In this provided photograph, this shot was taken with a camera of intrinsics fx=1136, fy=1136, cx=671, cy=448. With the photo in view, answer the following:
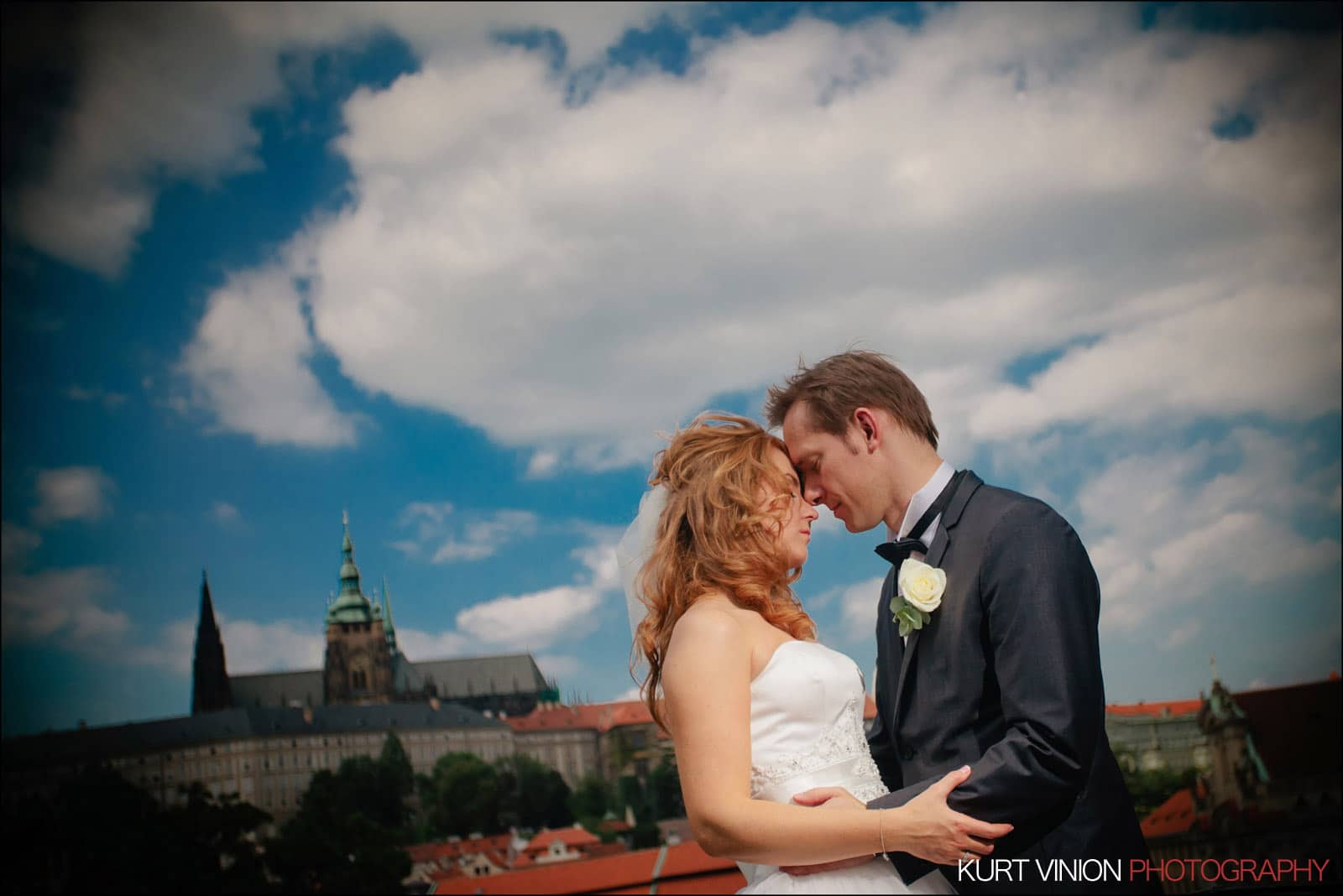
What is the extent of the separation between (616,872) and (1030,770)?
125 feet

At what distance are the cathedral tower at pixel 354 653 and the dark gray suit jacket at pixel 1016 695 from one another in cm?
7122

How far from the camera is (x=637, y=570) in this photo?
3.29m

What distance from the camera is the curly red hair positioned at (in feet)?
9.71

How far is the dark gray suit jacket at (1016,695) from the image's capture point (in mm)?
2615

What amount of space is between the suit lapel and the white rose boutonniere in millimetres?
65

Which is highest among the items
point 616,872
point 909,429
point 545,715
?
point 545,715

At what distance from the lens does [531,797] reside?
58.0 m

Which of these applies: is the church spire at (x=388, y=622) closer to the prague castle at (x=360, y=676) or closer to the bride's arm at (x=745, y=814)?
the prague castle at (x=360, y=676)

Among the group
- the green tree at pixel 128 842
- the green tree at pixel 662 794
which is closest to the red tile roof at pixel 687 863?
the green tree at pixel 662 794

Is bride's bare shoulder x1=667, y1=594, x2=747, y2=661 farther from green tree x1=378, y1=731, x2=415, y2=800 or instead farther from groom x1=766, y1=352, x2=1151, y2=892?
→ green tree x1=378, y1=731, x2=415, y2=800

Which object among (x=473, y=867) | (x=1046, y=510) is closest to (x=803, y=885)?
(x=1046, y=510)

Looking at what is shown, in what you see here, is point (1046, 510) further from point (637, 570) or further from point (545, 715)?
point (545, 715)

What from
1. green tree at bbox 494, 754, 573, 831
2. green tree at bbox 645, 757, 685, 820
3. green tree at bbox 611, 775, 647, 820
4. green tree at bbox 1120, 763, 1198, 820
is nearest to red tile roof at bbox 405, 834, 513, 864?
green tree at bbox 494, 754, 573, 831

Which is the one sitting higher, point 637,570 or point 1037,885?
point 637,570
